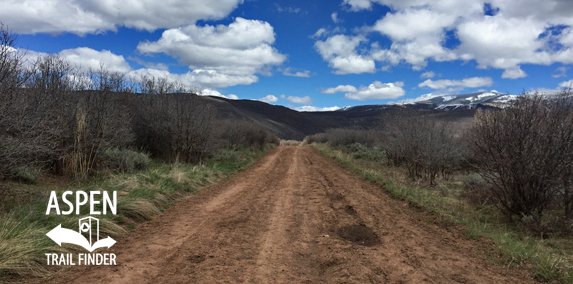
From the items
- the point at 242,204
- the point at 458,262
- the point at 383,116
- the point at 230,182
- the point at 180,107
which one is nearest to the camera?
the point at 458,262

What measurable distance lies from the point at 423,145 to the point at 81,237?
13.6 meters

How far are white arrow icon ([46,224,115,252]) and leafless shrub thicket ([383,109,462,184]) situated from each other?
12342mm

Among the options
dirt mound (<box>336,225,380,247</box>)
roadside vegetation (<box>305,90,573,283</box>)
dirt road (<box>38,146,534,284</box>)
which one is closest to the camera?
dirt road (<box>38,146,534,284</box>)

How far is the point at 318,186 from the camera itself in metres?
12.3

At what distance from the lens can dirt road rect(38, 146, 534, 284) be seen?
4.39 m

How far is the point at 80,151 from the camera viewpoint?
10.7m

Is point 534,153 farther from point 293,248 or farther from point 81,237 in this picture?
point 81,237

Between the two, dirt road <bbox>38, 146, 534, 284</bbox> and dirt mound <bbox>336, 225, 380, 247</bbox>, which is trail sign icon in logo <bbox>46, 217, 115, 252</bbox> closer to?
dirt road <bbox>38, 146, 534, 284</bbox>

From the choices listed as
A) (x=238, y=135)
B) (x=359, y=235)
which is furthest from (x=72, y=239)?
(x=238, y=135)

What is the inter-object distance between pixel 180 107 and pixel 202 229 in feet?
41.0

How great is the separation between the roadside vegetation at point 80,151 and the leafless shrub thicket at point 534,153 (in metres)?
8.61

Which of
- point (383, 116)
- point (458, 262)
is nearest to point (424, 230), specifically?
point (458, 262)

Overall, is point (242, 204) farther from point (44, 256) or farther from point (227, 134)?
point (227, 134)

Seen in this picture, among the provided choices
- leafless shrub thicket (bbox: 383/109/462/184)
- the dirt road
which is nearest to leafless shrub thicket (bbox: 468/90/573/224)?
the dirt road
